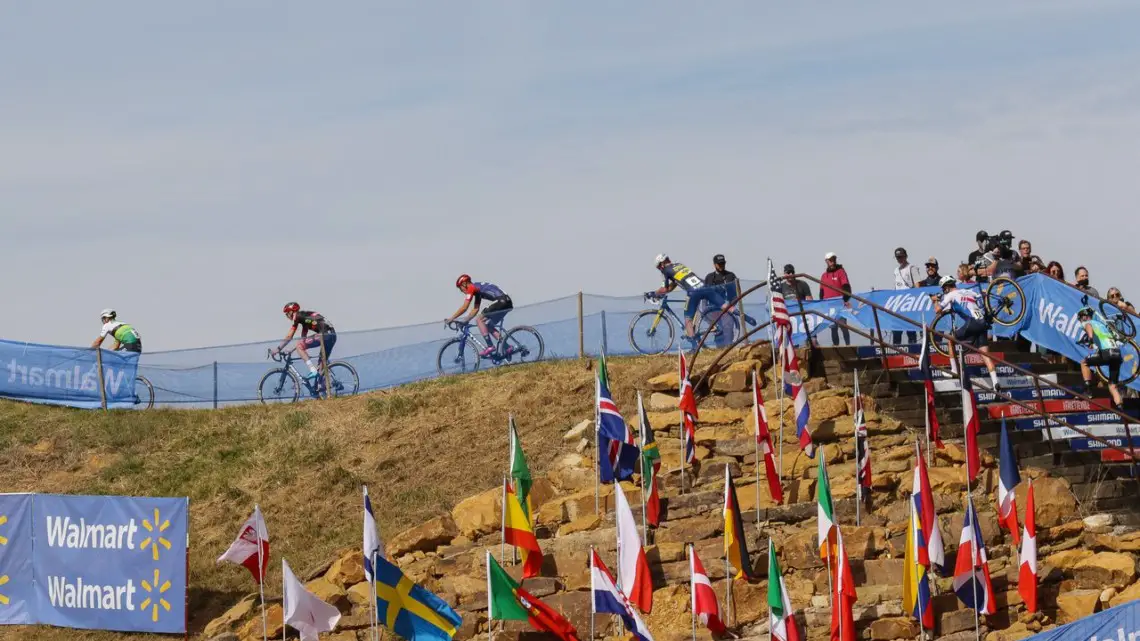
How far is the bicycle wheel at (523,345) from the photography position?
33.7 metres

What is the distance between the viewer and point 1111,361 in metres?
25.4

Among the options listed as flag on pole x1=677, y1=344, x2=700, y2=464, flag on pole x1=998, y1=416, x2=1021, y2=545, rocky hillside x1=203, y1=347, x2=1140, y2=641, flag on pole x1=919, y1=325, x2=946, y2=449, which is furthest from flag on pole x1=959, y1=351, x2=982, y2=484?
flag on pole x1=677, y1=344, x2=700, y2=464

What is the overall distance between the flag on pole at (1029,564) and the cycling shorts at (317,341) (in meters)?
16.0

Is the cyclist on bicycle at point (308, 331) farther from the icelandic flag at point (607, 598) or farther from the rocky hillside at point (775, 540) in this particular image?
the icelandic flag at point (607, 598)

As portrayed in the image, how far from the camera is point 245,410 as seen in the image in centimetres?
3481

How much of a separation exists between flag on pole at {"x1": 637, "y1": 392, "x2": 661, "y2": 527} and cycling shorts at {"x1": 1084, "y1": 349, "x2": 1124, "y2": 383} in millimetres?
6165

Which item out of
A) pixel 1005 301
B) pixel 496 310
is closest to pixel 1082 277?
pixel 1005 301

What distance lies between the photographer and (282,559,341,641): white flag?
23.5 m

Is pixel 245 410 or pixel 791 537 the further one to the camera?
pixel 245 410

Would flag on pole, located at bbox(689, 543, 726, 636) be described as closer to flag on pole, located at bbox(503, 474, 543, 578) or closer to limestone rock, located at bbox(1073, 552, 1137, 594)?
flag on pole, located at bbox(503, 474, 543, 578)

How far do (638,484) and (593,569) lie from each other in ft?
16.8

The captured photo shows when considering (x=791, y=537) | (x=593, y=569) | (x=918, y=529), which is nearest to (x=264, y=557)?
(x=593, y=569)

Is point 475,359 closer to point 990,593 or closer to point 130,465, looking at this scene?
point 130,465

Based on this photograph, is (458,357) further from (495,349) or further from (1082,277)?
(1082,277)
